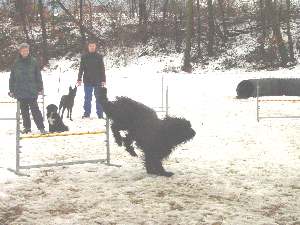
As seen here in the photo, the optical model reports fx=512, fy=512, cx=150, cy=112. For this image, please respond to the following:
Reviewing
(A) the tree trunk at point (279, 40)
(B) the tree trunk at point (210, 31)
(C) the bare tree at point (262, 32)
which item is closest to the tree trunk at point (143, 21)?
(B) the tree trunk at point (210, 31)

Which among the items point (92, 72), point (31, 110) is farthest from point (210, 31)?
point (31, 110)

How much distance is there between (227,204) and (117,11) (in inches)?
1147

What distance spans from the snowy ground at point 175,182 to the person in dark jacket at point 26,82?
28.5 inches

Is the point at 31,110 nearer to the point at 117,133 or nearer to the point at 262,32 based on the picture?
the point at 117,133

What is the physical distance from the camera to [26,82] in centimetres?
917

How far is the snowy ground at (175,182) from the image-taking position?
15.4 feet

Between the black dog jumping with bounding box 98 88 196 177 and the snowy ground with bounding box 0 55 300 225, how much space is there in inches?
9.4

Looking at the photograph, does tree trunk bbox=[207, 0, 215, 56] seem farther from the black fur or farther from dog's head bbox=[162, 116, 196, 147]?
dog's head bbox=[162, 116, 196, 147]

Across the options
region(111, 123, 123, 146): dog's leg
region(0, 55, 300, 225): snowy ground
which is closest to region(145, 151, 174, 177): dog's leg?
region(0, 55, 300, 225): snowy ground

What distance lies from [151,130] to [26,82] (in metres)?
3.79

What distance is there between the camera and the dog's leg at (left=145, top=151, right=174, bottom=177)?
6227mm

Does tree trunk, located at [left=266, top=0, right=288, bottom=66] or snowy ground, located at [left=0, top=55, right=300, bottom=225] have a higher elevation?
tree trunk, located at [left=266, top=0, right=288, bottom=66]

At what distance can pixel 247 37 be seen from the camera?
1110 inches

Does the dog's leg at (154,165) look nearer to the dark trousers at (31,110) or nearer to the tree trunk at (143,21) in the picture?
the dark trousers at (31,110)
